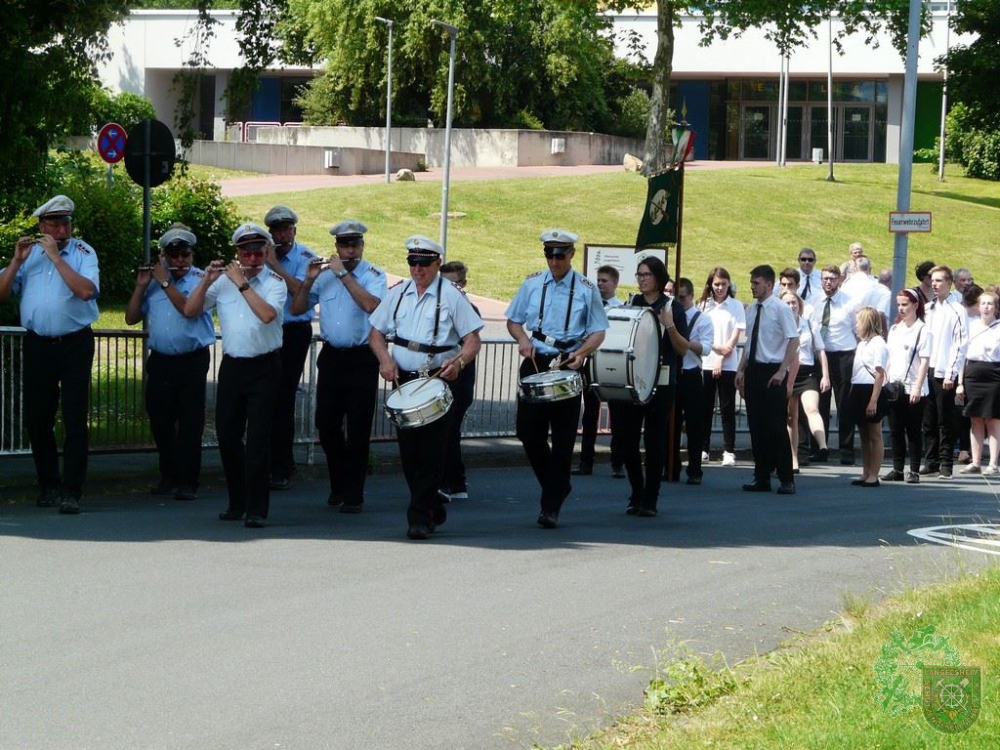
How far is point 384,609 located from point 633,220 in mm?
35154

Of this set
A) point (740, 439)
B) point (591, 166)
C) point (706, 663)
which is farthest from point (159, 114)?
point (706, 663)

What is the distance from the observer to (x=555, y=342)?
1148 cm

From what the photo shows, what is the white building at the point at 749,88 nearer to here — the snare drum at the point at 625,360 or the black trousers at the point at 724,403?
the black trousers at the point at 724,403

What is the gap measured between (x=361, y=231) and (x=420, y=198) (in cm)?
3262

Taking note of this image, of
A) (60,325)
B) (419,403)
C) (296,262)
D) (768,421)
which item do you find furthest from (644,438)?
(60,325)

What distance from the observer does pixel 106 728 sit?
6.20 meters

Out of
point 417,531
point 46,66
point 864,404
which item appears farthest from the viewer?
point 864,404

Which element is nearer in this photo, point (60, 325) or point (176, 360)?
point (60, 325)

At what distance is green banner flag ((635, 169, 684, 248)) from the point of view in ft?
49.2

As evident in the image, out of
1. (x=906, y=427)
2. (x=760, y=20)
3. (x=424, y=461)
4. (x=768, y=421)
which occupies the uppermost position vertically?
(x=760, y=20)

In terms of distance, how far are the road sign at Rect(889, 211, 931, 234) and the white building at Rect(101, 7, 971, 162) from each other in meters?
43.1

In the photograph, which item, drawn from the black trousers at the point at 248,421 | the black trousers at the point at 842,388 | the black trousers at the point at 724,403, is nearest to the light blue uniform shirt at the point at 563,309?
the black trousers at the point at 248,421

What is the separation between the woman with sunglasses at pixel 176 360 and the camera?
486 inches

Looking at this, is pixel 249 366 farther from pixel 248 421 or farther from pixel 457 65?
pixel 457 65
